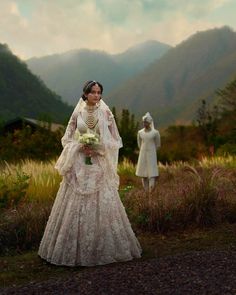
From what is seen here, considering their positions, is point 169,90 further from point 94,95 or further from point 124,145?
point 94,95

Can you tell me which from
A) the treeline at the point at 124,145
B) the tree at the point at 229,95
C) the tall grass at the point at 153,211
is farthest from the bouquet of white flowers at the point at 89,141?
the tree at the point at 229,95

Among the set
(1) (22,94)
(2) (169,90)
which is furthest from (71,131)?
(2) (169,90)

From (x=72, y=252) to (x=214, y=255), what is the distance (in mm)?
1614

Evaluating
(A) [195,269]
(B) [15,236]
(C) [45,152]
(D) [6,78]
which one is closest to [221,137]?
(C) [45,152]

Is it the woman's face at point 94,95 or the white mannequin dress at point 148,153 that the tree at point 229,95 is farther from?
the woman's face at point 94,95

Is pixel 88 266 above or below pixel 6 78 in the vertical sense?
below

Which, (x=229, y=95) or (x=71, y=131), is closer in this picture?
(x=71, y=131)

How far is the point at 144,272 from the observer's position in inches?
212

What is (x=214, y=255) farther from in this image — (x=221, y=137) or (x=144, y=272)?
(x=221, y=137)

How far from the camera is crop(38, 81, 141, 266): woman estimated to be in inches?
250

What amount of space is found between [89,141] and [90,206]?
0.75 metres

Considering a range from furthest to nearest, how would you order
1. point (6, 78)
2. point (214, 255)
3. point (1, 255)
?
point (6, 78) < point (1, 255) < point (214, 255)

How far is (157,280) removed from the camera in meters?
5.11

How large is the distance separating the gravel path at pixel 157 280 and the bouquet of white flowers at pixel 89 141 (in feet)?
4.44
